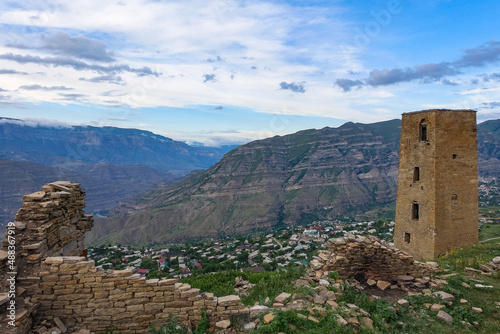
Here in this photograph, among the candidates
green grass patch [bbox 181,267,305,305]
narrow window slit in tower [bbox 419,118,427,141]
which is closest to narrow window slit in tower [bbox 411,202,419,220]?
narrow window slit in tower [bbox 419,118,427,141]

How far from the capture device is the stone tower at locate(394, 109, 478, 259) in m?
15.4

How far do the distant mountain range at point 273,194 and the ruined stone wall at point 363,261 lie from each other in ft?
350

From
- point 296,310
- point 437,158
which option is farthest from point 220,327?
point 437,158

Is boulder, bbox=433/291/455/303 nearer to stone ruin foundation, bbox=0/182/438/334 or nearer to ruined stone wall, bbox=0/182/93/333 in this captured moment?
stone ruin foundation, bbox=0/182/438/334

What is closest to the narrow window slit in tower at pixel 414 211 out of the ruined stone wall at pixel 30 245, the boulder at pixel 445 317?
the boulder at pixel 445 317

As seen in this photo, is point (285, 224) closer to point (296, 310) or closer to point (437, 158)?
point (437, 158)

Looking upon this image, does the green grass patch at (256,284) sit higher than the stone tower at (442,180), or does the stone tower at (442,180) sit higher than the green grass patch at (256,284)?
the stone tower at (442,180)

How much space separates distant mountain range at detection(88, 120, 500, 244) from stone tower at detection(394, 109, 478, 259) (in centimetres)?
10275

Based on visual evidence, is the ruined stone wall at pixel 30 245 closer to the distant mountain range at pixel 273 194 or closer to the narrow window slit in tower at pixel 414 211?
the narrow window slit in tower at pixel 414 211

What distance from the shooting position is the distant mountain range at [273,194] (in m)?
124

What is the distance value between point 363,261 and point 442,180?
28.8 feet

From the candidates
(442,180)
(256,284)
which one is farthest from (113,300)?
(442,180)

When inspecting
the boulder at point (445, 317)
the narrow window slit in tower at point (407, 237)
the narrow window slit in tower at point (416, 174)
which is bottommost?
the narrow window slit in tower at point (407, 237)

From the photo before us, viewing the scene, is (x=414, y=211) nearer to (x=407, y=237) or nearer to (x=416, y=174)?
(x=407, y=237)
